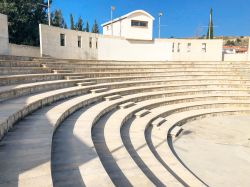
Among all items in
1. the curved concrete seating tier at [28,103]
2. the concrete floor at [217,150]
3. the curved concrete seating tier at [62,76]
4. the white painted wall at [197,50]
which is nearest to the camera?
the curved concrete seating tier at [28,103]

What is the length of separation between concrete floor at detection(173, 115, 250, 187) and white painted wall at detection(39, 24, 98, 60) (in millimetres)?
8285

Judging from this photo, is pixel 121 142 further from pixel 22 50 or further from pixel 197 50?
pixel 197 50

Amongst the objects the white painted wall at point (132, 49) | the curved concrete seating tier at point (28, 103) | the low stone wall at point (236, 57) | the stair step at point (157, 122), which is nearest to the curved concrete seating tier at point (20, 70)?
the curved concrete seating tier at point (28, 103)

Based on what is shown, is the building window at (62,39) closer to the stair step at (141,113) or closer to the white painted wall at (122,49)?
the white painted wall at (122,49)

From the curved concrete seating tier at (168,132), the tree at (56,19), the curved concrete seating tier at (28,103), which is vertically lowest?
the curved concrete seating tier at (168,132)

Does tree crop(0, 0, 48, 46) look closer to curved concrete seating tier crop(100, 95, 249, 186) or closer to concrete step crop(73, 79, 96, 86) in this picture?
concrete step crop(73, 79, 96, 86)

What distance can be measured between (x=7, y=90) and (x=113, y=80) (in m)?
6.23

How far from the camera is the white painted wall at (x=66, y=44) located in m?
12.3

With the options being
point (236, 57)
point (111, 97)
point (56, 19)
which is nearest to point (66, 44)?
point (111, 97)

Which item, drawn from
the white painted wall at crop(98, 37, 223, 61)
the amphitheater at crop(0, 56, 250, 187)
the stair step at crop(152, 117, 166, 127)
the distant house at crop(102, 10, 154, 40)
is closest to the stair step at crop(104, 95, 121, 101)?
the amphitheater at crop(0, 56, 250, 187)

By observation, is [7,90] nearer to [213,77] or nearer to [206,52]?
[213,77]

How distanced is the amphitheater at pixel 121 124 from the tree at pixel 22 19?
560 inches

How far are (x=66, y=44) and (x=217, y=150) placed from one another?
403 inches

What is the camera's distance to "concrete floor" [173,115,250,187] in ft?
17.4
